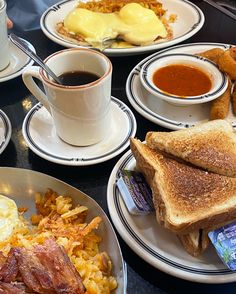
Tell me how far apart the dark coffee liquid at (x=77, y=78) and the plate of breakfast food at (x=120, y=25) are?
47 centimetres

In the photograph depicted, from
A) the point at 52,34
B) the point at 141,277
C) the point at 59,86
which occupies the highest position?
the point at 59,86

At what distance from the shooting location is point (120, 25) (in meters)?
1.92

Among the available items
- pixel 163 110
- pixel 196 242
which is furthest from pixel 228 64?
pixel 196 242

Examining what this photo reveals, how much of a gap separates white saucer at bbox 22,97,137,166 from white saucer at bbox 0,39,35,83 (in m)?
0.28

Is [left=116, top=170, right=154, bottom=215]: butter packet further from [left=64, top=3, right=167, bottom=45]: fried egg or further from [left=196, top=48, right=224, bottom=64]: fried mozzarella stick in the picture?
[left=64, top=3, right=167, bottom=45]: fried egg

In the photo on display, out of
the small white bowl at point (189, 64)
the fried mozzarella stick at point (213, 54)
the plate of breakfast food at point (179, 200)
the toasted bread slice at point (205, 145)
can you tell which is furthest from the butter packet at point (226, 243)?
the fried mozzarella stick at point (213, 54)

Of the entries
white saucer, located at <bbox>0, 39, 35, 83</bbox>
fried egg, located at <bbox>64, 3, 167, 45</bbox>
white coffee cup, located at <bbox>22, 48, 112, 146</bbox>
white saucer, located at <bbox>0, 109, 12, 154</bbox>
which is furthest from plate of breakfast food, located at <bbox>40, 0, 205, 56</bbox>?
white saucer, located at <bbox>0, 109, 12, 154</bbox>

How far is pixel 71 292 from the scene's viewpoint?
0.87 metres

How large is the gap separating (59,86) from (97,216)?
1.28 ft

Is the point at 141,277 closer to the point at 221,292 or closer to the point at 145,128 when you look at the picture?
the point at 221,292

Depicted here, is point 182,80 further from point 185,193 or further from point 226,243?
point 226,243

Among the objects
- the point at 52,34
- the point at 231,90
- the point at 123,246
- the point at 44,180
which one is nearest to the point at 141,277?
the point at 123,246

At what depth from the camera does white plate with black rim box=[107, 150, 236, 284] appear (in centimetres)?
95

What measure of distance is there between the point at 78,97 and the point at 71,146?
197 millimetres
